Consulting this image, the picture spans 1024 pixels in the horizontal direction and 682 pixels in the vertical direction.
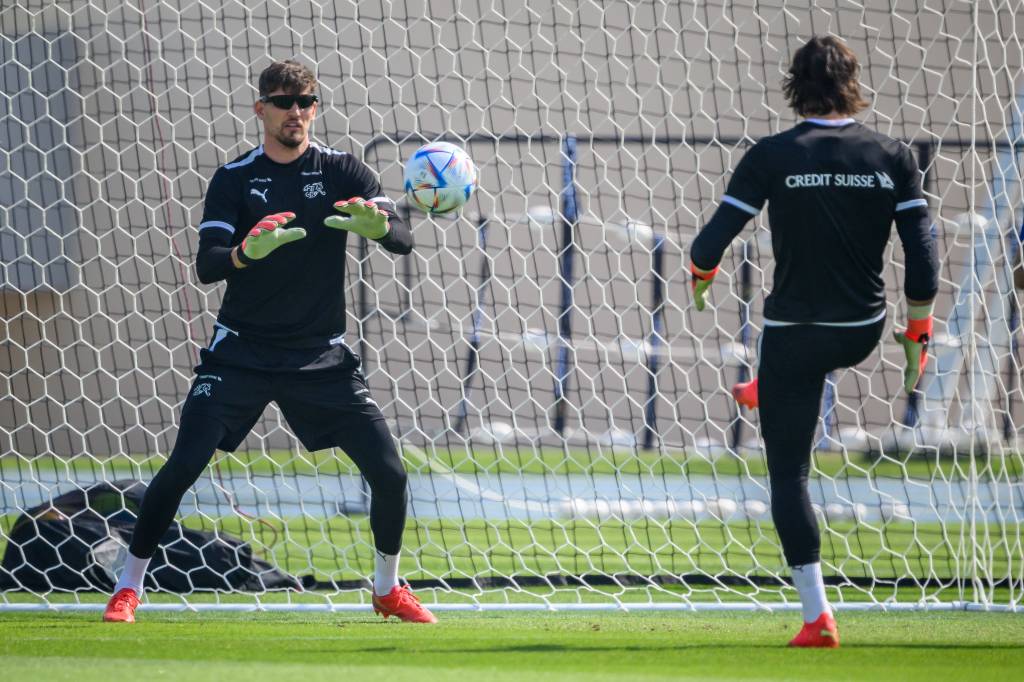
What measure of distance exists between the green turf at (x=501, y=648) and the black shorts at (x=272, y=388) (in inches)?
28.8

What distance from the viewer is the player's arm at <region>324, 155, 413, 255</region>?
432 centimetres

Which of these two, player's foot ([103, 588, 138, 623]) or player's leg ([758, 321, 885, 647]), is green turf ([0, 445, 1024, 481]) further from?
player's leg ([758, 321, 885, 647])

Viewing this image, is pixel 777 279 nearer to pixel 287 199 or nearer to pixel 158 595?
pixel 287 199

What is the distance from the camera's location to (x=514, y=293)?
34.8ft

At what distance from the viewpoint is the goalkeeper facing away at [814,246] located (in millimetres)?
3814

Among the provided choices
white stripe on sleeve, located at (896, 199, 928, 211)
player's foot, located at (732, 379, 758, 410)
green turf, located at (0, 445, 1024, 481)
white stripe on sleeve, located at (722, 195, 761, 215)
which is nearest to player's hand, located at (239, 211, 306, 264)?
white stripe on sleeve, located at (722, 195, 761, 215)

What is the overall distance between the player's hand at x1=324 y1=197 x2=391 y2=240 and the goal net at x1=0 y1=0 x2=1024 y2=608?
65.0 inches

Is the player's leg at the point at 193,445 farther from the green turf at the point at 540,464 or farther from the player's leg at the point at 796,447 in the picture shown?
the green turf at the point at 540,464

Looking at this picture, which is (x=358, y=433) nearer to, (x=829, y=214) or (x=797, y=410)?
(x=797, y=410)

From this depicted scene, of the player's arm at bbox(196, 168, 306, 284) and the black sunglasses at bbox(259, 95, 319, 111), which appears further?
the black sunglasses at bbox(259, 95, 319, 111)

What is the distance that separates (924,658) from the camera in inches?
153

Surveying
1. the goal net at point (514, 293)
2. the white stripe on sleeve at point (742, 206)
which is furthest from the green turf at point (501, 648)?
the white stripe on sleeve at point (742, 206)

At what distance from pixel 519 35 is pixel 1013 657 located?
21.0 feet

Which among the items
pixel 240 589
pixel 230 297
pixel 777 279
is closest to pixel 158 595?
pixel 240 589
